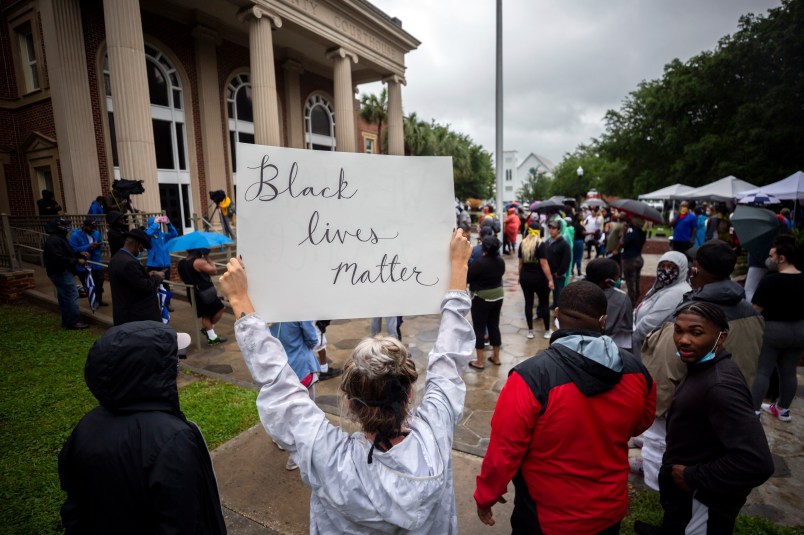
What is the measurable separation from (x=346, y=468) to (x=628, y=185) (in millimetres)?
38673

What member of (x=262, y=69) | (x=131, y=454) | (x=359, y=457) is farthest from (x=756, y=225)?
(x=262, y=69)

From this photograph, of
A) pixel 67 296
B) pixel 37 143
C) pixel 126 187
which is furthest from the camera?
pixel 37 143

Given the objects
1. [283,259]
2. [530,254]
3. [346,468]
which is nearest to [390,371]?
[346,468]

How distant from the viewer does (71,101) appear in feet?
39.1

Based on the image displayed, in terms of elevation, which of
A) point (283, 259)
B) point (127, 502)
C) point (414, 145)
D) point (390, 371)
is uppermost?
point (414, 145)

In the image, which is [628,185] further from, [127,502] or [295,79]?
[127,502]

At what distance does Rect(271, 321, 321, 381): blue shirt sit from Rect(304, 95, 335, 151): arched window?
19.0 m

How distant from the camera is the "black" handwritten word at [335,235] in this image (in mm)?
1824

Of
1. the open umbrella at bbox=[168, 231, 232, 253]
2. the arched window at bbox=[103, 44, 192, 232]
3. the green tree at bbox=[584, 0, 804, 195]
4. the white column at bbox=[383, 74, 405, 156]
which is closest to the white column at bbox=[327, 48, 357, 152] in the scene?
the white column at bbox=[383, 74, 405, 156]

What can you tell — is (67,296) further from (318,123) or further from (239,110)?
(318,123)

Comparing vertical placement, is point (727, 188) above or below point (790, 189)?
above

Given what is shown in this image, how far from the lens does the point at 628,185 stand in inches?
1340

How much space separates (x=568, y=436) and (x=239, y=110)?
1956 centimetres

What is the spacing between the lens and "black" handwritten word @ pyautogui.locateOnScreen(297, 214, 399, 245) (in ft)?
5.98
